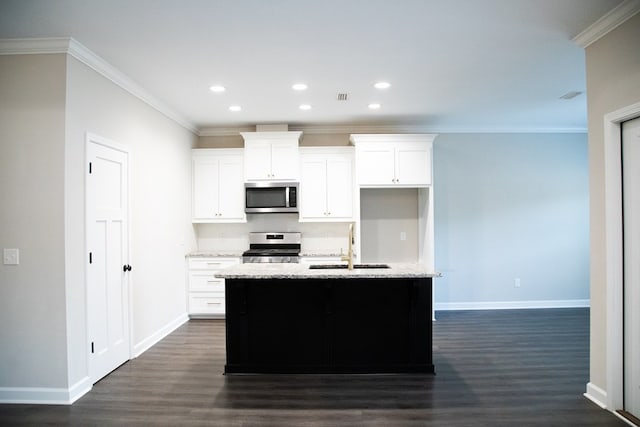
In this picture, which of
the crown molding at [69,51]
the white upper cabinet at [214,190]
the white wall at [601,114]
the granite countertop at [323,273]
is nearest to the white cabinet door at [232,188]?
the white upper cabinet at [214,190]

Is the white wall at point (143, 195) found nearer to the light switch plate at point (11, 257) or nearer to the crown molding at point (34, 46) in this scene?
the crown molding at point (34, 46)

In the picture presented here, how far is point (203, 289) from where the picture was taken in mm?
5133

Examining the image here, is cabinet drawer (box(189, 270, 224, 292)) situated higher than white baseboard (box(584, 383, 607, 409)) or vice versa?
cabinet drawer (box(189, 270, 224, 292))

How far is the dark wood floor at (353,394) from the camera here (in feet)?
8.46

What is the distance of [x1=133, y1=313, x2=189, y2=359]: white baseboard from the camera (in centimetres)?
383

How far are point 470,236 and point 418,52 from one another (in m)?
3.36

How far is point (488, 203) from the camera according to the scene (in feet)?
18.2

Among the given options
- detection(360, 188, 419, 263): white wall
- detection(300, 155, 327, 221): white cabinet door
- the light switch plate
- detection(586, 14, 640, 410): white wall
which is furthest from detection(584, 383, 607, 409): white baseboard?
the light switch plate

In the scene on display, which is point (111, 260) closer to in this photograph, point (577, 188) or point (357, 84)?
point (357, 84)

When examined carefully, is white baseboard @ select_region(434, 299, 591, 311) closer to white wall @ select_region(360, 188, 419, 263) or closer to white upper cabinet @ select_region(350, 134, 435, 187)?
white wall @ select_region(360, 188, 419, 263)

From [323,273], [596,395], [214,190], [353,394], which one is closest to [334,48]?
[323,273]

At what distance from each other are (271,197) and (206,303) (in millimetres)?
1729

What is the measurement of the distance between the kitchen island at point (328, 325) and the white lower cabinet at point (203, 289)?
190 cm

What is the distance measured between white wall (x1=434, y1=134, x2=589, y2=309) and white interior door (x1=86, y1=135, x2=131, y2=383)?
13.6 ft
